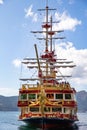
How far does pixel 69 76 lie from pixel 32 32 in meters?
11.1

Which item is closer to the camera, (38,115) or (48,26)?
(38,115)

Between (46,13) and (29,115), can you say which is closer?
(29,115)

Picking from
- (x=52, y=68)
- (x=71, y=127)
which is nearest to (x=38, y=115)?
(x=71, y=127)

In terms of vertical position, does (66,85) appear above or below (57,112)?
above

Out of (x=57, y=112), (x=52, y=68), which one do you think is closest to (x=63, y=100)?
(x=57, y=112)

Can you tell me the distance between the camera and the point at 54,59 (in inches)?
3477

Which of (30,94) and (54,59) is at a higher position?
(54,59)

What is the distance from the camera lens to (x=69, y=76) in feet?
281

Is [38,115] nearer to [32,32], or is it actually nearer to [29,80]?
[29,80]

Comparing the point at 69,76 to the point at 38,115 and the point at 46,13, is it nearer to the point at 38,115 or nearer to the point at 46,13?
the point at 46,13

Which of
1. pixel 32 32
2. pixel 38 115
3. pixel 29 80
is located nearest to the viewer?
pixel 38 115

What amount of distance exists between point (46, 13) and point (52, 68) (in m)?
10.8

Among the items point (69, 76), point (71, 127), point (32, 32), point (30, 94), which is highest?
point (32, 32)

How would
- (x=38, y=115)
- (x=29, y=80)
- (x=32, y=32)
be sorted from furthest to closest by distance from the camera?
(x=32, y=32), (x=29, y=80), (x=38, y=115)
